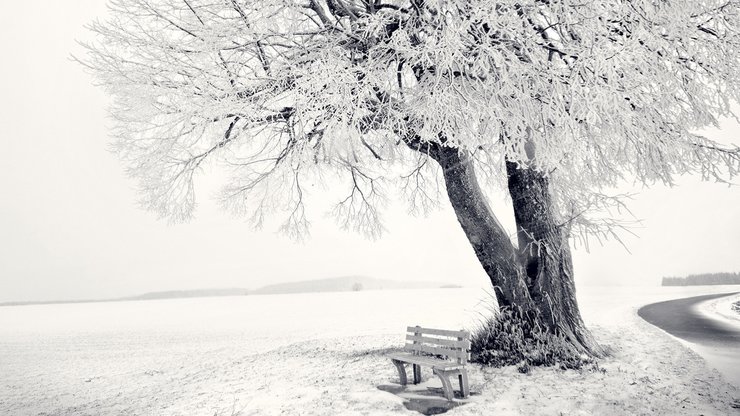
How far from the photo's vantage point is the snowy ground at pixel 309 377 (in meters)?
6.39

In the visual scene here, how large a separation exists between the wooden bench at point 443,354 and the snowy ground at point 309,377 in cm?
25

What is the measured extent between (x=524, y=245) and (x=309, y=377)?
428 cm

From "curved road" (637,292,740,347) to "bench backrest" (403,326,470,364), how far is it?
5.81 metres

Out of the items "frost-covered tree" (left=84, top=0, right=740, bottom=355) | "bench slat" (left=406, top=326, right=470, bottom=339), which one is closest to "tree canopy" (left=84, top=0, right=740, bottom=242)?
"frost-covered tree" (left=84, top=0, right=740, bottom=355)

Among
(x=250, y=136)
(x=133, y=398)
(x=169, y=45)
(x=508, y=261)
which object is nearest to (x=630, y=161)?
(x=508, y=261)

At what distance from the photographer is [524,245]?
897 cm

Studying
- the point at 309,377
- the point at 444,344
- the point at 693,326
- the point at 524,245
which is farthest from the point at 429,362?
the point at 693,326

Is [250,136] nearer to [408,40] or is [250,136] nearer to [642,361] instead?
[408,40]

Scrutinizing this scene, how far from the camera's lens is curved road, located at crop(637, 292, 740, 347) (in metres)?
10.2

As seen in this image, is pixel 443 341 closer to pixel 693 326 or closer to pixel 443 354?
pixel 443 354

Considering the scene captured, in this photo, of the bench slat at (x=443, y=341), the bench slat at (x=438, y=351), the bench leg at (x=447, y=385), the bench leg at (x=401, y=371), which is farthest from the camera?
the bench leg at (x=401, y=371)

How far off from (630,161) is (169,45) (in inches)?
305

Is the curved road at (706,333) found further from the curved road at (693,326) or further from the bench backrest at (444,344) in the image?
the bench backrest at (444,344)

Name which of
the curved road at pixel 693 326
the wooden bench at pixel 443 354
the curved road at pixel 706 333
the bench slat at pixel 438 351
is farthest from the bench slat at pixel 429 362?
the curved road at pixel 693 326
